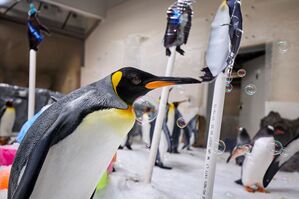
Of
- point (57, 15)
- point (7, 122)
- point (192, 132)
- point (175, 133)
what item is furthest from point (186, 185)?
point (57, 15)

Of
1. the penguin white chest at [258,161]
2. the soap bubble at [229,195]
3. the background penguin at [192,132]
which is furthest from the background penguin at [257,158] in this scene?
the background penguin at [192,132]

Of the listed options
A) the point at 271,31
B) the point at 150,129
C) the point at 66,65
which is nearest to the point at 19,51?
the point at 66,65

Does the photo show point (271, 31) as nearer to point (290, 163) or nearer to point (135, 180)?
point (290, 163)

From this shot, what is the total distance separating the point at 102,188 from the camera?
2.50ft

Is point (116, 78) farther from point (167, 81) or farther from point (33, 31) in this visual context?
point (33, 31)

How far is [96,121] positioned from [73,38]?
9.26 ft

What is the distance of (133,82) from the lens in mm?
403

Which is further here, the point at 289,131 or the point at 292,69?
the point at 289,131

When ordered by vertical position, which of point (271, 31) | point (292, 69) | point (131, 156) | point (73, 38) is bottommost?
point (131, 156)

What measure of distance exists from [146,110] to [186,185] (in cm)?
38

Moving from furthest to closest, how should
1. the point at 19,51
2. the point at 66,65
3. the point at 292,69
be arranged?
1. the point at 19,51
2. the point at 66,65
3. the point at 292,69

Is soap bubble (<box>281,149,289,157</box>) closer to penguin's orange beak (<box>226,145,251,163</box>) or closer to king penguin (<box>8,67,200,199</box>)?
penguin's orange beak (<box>226,145,251,163</box>)

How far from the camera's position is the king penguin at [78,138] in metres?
0.34

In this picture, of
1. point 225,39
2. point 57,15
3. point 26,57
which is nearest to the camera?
point 225,39
